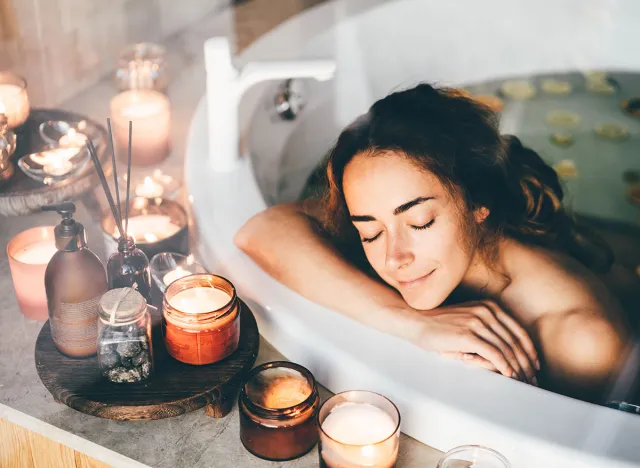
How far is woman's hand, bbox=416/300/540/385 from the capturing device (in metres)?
0.98

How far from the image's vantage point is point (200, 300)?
106 centimetres

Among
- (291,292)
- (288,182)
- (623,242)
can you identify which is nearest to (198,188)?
(288,182)

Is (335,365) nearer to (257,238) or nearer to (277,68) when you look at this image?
(257,238)

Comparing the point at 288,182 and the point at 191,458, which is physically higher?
the point at 288,182

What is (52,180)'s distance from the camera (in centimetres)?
129

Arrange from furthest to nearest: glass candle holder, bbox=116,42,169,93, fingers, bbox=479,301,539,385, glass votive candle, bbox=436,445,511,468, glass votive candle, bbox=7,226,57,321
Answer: glass candle holder, bbox=116,42,169,93
glass votive candle, bbox=7,226,57,321
fingers, bbox=479,301,539,385
glass votive candle, bbox=436,445,511,468

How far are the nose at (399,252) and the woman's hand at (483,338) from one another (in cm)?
8

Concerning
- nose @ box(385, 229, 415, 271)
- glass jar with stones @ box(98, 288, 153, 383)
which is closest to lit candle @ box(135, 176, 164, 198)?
glass jar with stones @ box(98, 288, 153, 383)

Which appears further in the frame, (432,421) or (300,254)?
(300,254)

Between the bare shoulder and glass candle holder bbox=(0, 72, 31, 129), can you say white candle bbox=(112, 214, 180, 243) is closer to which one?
glass candle holder bbox=(0, 72, 31, 129)

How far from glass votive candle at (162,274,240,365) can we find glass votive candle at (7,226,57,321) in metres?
0.24

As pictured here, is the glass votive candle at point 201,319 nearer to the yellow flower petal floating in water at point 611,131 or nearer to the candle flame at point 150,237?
the candle flame at point 150,237

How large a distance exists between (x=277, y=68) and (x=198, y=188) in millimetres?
236

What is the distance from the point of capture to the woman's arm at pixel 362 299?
3.23 feet
